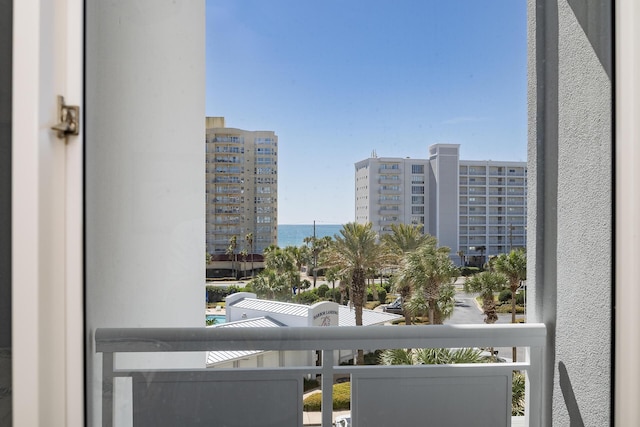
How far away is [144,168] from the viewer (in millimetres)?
1103

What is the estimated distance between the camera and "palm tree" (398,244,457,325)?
4.57 feet

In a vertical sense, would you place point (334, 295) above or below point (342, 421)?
above

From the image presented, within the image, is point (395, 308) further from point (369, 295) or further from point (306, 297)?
point (306, 297)

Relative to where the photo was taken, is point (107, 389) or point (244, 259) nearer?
point (107, 389)

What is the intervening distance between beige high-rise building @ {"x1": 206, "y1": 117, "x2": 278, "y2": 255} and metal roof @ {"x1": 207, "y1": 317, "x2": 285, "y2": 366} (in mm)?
208

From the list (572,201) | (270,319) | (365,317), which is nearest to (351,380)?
(365,317)

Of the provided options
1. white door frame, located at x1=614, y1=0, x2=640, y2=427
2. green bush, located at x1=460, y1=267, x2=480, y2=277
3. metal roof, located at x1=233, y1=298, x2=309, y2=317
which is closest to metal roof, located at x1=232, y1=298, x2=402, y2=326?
metal roof, located at x1=233, y1=298, x2=309, y2=317

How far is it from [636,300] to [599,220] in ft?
0.77

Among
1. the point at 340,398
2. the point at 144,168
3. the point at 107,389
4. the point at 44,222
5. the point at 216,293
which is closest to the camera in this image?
the point at 44,222

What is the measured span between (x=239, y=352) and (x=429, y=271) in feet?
2.13

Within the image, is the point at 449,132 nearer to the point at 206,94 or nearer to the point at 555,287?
the point at 555,287

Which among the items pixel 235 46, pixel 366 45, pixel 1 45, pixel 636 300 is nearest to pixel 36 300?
pixel 1 45

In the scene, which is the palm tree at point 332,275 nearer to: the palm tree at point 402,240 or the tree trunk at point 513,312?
the palm tree at point 402,240

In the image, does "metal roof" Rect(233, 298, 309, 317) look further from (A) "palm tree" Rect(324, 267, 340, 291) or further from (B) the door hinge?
(B) the door hinge
